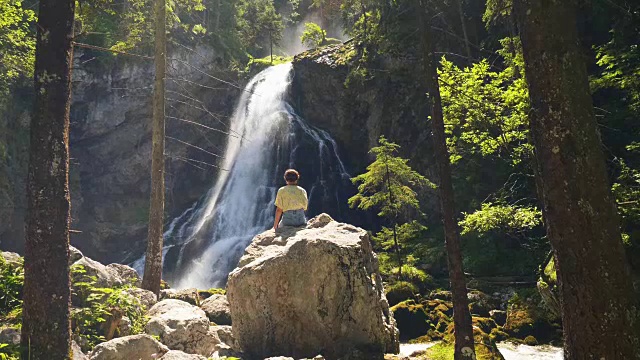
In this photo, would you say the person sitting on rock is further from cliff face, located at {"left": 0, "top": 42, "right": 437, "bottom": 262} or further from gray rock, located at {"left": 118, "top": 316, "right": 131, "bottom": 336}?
cliff face, located at {"left": 0, "top": 42, "right": 437, "bottom": 262}

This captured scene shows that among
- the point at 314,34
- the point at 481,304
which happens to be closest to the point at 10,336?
the point at 481,304

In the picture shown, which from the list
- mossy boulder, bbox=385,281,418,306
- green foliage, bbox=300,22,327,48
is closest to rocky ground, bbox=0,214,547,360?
mossy boulder, bbox=385,281,418,306

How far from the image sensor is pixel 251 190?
2698 centimetres

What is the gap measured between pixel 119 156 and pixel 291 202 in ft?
89.3

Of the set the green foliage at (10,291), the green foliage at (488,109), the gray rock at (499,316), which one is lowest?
the gray rock at (499,316)

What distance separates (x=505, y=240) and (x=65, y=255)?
1482 cm

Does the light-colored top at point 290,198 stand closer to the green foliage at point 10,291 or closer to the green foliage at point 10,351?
the green foliage at point 10,291

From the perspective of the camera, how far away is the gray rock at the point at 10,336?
519cm

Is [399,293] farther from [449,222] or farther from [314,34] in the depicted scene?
[314,34]

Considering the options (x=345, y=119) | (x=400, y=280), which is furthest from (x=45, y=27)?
(x=345, y=119)

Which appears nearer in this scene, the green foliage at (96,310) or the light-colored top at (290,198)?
the green foliage at (96,310)

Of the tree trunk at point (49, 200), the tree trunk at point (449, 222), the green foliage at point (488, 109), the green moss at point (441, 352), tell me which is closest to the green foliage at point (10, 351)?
the tree trunk at point (49, 200)

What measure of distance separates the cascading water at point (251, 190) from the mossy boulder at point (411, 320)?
12.5 m

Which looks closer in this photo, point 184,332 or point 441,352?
point 184,332
